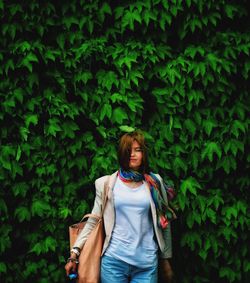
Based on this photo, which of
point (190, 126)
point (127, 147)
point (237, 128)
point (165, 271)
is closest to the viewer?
point (127, 147)

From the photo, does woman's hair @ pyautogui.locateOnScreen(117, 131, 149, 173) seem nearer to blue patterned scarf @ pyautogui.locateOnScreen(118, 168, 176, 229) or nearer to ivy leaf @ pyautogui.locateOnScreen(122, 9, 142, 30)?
blue patterned scarf @ pyautogui.locateOnScreen(118, 168, 176, 229)

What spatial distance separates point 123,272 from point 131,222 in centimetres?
42

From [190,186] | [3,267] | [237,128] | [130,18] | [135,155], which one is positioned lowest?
[3,267]

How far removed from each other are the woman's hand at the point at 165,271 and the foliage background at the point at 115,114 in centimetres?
58

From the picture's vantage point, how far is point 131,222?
3711 millimetres

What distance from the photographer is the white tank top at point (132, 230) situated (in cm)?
368

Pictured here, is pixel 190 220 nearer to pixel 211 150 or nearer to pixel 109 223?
pixel 211 150

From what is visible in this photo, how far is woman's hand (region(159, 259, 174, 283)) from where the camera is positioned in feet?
13.0

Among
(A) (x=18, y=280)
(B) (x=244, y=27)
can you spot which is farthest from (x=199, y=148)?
(A) (x=18, y=280)

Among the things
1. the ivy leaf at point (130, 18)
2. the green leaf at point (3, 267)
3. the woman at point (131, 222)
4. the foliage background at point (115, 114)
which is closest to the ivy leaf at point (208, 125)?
the foliage background at point (115, 114)

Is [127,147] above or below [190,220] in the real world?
above

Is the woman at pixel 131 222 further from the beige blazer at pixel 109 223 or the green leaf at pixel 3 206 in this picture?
the green leaf at pixel 3 206

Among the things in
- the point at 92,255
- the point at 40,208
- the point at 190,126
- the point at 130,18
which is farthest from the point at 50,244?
the point at 130,18

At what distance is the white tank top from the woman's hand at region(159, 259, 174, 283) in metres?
0.22
